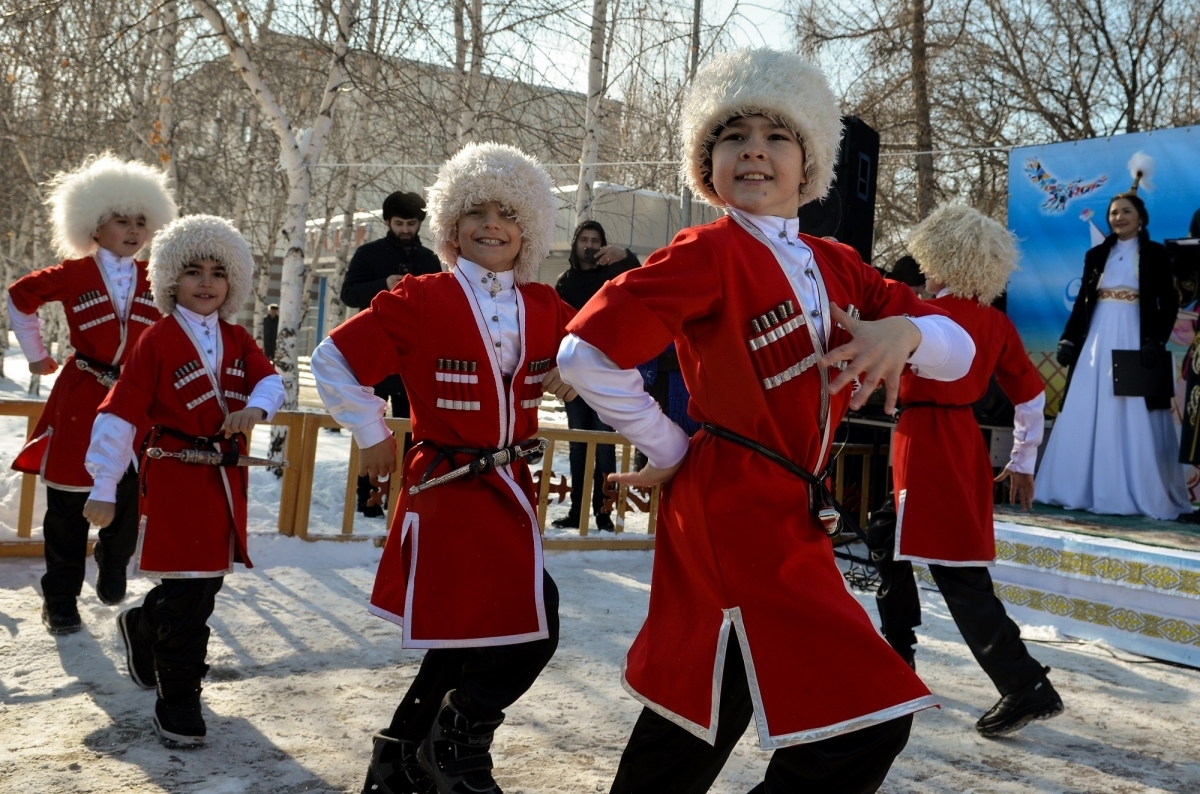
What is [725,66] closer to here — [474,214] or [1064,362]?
[474,214]

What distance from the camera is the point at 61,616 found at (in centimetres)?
486

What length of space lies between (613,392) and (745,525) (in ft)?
1.25

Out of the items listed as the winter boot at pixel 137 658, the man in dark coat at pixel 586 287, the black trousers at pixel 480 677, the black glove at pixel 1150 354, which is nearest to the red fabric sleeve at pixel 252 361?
the winter boot at pixel 137 658

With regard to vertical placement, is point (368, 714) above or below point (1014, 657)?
below

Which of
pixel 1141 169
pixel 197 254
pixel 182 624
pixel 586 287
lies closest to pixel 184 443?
pixel 182 624

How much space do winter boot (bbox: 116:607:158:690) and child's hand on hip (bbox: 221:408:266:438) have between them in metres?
0.88

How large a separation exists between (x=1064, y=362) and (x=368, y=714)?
5930mm

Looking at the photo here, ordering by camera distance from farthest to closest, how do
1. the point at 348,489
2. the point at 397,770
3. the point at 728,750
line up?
the point at 348,489, the point at 397,770, the point at 728,750

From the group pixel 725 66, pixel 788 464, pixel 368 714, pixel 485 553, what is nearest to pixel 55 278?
pixel 368 714

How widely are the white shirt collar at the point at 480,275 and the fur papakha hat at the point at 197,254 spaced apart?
4.22 feet

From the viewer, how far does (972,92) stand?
17.8 metres

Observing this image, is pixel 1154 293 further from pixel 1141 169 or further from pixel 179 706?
pixel 179 706

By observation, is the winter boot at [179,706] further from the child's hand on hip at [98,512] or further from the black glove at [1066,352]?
the black glove at [1066,352]

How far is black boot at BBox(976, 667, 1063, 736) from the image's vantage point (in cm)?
406
